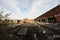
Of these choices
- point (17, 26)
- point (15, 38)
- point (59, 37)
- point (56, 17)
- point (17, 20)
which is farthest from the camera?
point (56, 17)

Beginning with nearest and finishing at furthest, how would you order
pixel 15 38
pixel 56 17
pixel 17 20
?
pixel 15 38 < pixel 17 20 < pixel 56 17

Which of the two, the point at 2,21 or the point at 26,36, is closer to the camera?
the point at 2,21

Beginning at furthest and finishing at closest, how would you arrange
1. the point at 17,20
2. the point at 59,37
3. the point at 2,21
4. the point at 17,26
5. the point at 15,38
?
the point at 17,20 → the point at 17,26 → the point at 59,37 → the point at 15,38 → the point at 2,21

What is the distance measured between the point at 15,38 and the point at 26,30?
159cm

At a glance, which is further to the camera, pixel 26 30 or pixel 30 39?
pixel 26 30

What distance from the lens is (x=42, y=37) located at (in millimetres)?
10703

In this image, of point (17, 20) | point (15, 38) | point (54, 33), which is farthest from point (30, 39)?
point (17, 20)

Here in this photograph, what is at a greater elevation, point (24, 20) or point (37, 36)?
point (24, 20)

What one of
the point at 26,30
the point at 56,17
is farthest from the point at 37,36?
the point at 56,17

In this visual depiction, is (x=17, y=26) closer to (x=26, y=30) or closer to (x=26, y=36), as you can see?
(x=26, y=30)

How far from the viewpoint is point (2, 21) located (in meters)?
9.37

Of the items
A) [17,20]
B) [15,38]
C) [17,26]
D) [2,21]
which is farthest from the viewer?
[17,20]

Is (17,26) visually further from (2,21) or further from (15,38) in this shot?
(2,21)

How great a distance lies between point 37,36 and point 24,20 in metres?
4.25
